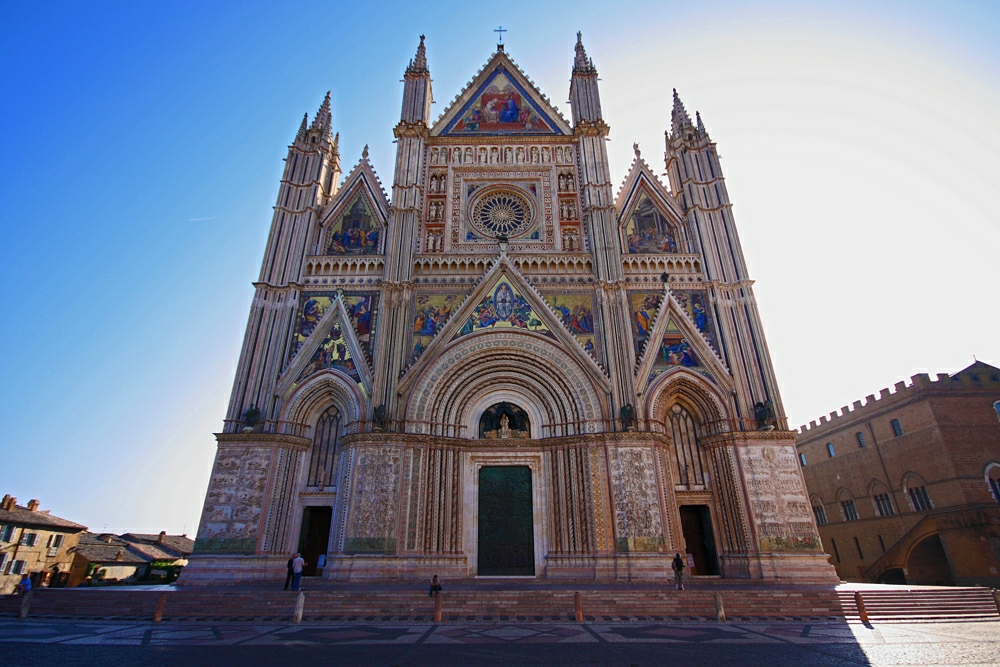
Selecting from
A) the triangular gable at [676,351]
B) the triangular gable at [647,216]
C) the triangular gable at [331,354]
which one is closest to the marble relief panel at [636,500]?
the triangular gable at [676,351]

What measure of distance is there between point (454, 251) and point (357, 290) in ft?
14.5

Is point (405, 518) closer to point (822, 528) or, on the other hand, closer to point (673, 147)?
point (673, 147)

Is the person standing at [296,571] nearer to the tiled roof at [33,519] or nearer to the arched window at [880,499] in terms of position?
the tiled roof at [33,519]

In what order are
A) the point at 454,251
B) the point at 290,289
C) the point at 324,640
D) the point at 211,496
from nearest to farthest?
the point at 324,640
the point at 211,496
the point at 290,289
the point at 454,251

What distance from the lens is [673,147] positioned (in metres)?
25.1

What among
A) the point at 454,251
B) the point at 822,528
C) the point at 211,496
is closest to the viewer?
the point at 211,496

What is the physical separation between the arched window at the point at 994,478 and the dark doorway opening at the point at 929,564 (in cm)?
340

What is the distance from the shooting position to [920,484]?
27.1 m

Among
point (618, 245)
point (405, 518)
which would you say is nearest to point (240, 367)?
point (405, 518)

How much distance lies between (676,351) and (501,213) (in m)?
10.0

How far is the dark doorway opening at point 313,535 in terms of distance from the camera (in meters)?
18.0

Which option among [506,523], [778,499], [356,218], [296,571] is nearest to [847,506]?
[778,499]

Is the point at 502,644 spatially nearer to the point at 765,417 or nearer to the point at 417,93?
the point at 765,417

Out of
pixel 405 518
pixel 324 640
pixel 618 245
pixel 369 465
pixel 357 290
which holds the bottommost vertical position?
pixel 324 640
